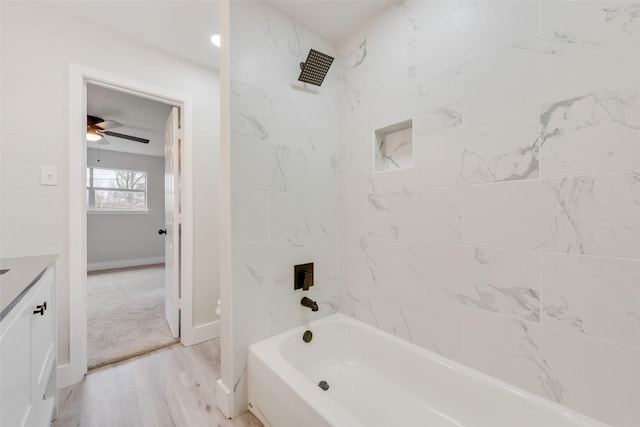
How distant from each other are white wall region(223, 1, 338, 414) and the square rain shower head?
6 centimetres

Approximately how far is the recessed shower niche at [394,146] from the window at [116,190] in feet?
18.8

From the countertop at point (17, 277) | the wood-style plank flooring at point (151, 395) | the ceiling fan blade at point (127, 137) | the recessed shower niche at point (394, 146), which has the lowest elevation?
the wood-style plank flooring at point (151, 395)

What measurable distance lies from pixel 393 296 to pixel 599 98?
48.9 inches

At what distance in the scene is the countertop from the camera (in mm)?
756

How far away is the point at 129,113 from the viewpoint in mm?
3299

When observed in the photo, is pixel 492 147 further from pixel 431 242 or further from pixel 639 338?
pixel 639 338

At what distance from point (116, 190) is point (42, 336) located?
203 inches

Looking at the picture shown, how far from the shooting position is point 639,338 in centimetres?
83

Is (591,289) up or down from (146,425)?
up

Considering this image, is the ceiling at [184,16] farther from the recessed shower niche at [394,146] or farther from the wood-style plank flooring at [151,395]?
the wood-style plank flooring at [151,395]

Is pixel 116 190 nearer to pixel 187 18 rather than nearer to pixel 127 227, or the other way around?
pixel 127 227

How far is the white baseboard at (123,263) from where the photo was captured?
4.92 m

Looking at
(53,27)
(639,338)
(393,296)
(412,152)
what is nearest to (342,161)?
(412,152)

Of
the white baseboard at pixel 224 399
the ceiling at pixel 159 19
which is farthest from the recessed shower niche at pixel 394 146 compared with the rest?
the white baseboard at pixel 224 399
